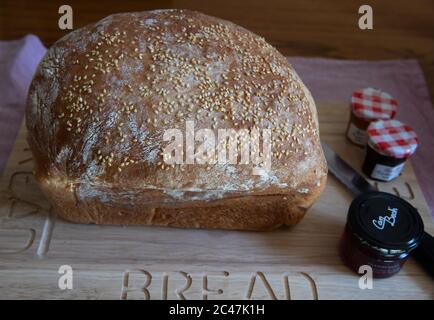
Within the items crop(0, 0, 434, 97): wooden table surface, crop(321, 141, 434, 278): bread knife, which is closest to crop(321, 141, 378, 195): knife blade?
crop(321, 141, 434, 278): bread knife

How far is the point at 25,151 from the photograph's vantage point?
1.80 m

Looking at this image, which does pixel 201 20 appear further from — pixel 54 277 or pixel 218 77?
pixel 54 277

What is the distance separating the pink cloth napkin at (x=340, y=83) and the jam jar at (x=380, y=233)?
509 millimetres

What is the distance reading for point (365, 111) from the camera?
6.12ft

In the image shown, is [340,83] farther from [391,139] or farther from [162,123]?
[162,123]

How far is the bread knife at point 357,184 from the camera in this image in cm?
151

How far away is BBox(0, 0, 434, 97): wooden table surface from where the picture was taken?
245 cm

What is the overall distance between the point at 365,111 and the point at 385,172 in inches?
10.2

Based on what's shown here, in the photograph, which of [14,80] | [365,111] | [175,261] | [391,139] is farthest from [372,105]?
[14,80]

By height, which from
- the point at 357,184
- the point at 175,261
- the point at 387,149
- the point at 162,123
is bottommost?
the point at 175,261

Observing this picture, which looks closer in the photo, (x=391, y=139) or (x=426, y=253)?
(x=426, y=253)

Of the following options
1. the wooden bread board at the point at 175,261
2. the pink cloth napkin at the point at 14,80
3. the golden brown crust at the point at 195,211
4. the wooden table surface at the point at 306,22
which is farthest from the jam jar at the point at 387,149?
the pink cloth napkin at the point at 14,80

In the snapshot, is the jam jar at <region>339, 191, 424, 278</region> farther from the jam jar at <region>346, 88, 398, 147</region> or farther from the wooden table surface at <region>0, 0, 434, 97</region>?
the wooden table surface at <region>0, 0, 434, 97</region>

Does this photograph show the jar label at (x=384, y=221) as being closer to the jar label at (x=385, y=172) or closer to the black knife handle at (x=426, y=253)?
the black knife handle at (x=426, y=253)
